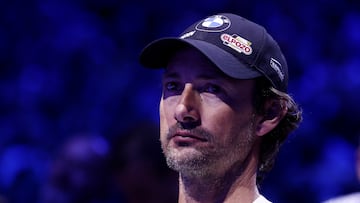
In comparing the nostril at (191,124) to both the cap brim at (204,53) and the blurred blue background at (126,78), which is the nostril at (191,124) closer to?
the cap brim at (204,53)

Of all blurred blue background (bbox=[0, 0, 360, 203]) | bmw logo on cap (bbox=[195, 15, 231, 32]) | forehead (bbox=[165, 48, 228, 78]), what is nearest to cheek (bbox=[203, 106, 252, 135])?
forehead (bbox=[165, 48, 228, 78])

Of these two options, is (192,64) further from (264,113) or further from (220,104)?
(264,113)

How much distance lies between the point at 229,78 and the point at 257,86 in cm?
12

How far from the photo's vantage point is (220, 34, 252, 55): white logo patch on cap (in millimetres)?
2678

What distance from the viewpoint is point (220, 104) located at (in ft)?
8.55

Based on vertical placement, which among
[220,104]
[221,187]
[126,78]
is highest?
[220,104]

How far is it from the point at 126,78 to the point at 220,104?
442 cm

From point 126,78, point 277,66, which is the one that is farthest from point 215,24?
point 126,78

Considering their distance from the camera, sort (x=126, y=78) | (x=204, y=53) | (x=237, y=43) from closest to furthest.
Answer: (x=204, y=53) < (x=237, y=43) < (x=126, y=78)

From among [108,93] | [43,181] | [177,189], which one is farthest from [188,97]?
[108,93]

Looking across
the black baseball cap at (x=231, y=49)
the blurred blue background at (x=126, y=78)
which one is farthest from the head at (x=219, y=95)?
the blurred blue background at (x=126, y=78)

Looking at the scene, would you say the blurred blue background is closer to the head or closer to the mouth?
the head

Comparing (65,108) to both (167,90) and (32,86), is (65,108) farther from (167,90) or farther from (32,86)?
(167,90)

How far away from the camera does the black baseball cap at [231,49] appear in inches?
103
